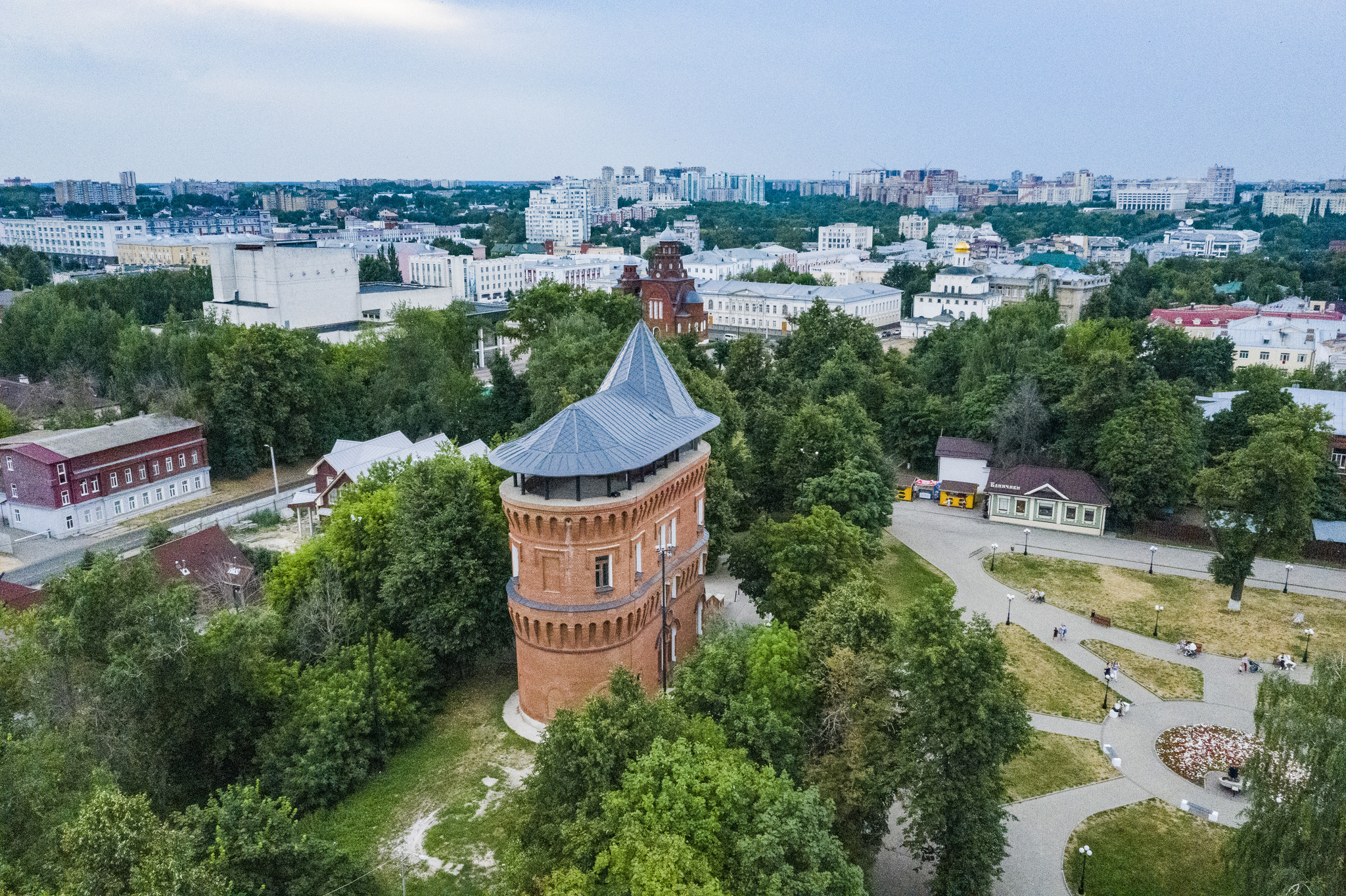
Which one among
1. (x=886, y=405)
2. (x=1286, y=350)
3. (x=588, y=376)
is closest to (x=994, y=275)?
(x=1286, y=350)

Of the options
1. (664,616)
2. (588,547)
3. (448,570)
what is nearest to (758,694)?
(588,547)

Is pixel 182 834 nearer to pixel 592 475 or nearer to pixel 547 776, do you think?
pixel 547 776

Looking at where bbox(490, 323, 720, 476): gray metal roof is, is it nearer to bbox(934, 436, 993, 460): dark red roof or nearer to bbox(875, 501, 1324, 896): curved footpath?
bbox(875, 501, 1324, 896): curved footpath

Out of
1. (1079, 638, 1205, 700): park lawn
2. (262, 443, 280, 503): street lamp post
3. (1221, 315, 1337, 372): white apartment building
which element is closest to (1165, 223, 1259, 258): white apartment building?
(1221, 315, 1337, 372): white apartment building

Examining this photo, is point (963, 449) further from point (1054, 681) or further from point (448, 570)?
point (448, 570)

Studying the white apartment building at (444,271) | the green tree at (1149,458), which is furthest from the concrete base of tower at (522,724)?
the white apartment building at (444,271)

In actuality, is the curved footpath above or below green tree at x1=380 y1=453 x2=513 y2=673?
below
